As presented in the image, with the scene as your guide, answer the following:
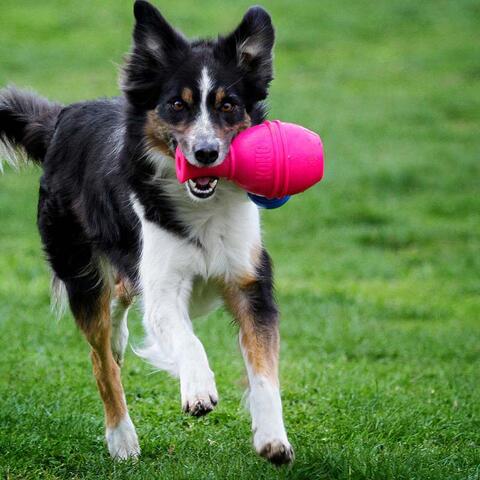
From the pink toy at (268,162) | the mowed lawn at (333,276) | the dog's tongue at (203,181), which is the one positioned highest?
the pink toy at (268,162)

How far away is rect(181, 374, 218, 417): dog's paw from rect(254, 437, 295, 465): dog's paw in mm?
346

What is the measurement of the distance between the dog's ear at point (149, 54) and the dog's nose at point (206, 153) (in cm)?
65

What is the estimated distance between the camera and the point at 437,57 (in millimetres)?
24719

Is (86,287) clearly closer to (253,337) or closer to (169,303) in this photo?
(169,303)

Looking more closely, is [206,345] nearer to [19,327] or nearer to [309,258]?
Answer: [19,327]

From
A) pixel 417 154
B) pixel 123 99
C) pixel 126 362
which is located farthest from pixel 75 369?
pixel 417 154

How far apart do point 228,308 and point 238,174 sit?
0.80m

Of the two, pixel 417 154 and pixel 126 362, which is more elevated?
pixel 126 362

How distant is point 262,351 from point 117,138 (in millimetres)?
1718

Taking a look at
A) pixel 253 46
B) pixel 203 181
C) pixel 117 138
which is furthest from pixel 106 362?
pixel 253 46

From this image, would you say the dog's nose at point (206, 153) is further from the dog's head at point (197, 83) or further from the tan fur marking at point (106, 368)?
the tan fur marking at point (106, 368)

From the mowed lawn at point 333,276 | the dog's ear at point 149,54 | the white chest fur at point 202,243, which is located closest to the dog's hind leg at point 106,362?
the mowed lawn at point 333,276

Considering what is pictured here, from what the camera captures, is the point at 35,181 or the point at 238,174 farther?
the point at 35,181

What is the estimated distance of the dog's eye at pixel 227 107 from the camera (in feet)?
19.4
